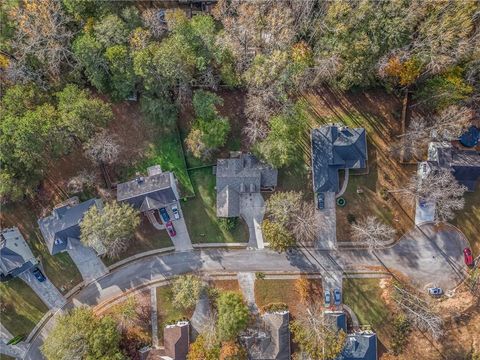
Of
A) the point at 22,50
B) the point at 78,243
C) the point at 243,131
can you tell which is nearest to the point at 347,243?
the point at 243,131

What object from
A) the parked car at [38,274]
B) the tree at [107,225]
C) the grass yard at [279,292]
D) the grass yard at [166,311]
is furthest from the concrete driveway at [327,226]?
the parked car at [38,274]

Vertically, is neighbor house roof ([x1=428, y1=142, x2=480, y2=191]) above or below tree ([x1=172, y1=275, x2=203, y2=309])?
above

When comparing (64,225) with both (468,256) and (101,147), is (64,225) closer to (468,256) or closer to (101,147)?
(101,147)

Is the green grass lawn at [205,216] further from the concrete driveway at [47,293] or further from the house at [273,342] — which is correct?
the concrete driveway at [47,293]

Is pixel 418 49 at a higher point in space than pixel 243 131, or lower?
higher

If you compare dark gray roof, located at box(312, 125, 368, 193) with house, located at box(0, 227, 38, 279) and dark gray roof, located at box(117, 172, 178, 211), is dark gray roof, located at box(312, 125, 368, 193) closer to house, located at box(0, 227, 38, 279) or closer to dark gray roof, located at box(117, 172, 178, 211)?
dark gray roof, located at box(117, 172, 178, 211)

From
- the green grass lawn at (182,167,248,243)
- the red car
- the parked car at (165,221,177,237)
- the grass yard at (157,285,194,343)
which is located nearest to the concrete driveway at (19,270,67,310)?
the grass yard at (157,285,194,343)

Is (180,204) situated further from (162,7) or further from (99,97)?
(162,7)
